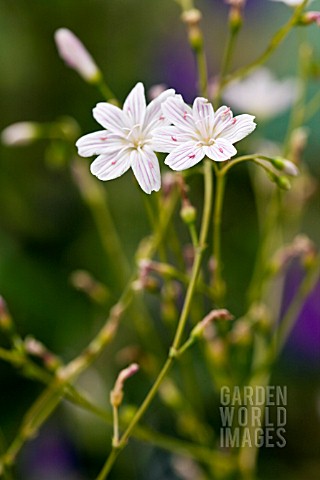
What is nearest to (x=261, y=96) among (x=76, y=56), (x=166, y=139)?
(x=76, y=56)

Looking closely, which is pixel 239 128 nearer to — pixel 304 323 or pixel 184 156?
pixel 184 156

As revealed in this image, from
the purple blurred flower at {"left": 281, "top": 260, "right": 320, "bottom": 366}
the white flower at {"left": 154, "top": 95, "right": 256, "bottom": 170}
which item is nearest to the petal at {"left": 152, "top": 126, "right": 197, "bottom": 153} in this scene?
the white flower at {"left": 154, "top": 95, "right": 256, "bottom": 170}

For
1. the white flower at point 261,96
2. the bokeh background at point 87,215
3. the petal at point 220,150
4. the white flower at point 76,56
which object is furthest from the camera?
the bokeh background at point 87,215

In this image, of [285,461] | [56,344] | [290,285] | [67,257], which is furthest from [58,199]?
[285,461]

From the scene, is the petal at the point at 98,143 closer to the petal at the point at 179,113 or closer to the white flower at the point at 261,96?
the petal at the point at 179,113

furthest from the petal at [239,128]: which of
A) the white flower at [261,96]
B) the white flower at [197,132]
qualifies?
the white flower at [261,96]

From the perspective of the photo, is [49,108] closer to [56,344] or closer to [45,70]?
[45,70]

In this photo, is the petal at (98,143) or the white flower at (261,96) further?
the white flower at (261,96)
